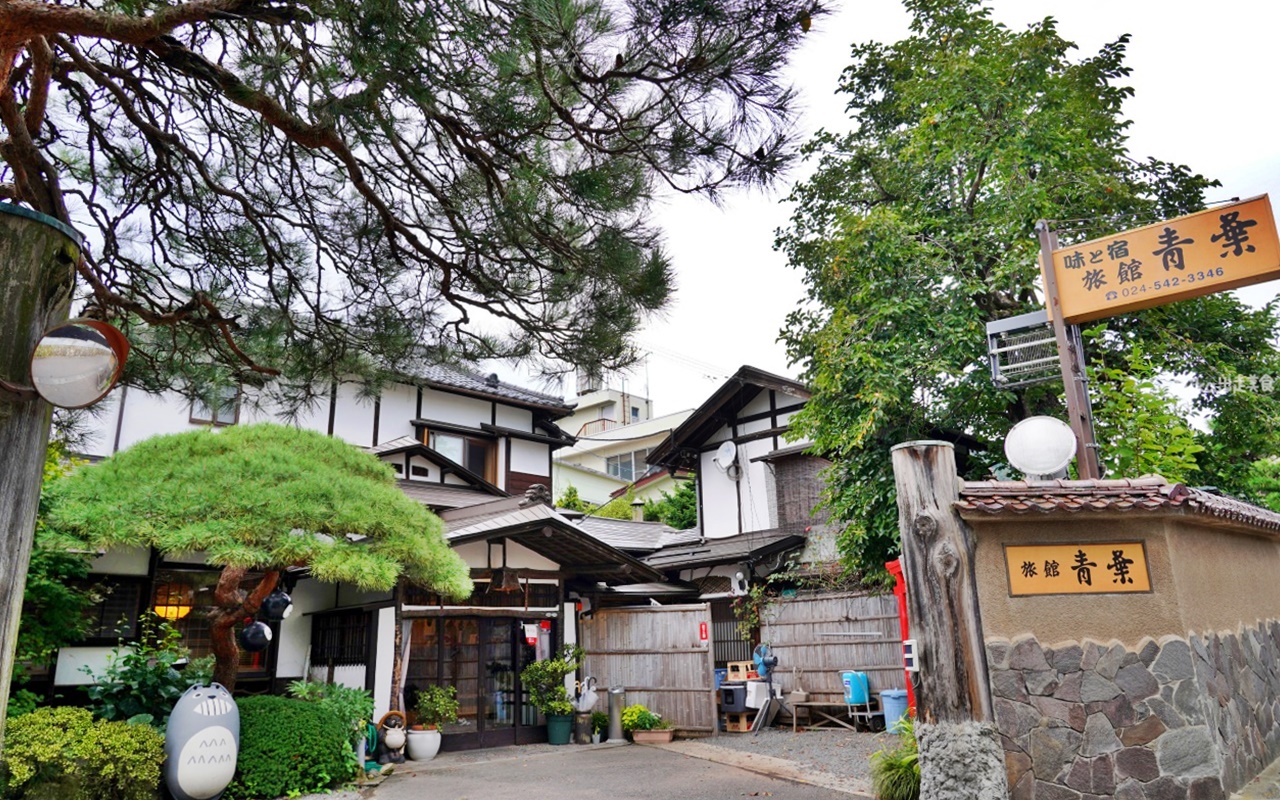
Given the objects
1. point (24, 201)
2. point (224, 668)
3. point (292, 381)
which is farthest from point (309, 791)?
point (24, 201)

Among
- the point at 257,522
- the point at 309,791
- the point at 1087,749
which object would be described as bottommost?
the point at 309,791

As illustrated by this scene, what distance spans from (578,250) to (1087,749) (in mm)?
4884

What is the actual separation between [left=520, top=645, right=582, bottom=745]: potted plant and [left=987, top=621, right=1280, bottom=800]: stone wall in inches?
303

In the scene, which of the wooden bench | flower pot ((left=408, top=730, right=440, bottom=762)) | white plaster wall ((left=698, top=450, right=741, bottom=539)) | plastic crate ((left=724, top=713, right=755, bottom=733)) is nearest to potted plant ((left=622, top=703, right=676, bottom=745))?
plastic crate ((left=724, top=713, right=755, bottom=733))

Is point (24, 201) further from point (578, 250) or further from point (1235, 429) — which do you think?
point (1235, 429)

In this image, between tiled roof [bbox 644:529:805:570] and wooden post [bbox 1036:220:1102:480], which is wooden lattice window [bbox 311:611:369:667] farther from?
wooden post [bbox 1036:220:1102:480]

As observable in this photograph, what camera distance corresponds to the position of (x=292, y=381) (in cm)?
760

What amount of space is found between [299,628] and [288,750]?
11.2 ft

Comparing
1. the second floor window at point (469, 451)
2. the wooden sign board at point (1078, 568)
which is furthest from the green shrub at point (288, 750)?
the second floor window at point (469, 451)

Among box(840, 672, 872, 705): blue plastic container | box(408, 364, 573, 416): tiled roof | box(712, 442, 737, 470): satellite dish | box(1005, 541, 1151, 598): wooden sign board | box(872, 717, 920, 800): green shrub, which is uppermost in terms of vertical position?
box(408, 364, 573, 416): tiled roof

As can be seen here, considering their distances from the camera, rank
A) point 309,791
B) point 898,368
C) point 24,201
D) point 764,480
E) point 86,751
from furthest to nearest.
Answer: point 764,480
point 898,368
point 309,791
point 86,751
point 24,201

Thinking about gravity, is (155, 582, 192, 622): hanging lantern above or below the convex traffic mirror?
below

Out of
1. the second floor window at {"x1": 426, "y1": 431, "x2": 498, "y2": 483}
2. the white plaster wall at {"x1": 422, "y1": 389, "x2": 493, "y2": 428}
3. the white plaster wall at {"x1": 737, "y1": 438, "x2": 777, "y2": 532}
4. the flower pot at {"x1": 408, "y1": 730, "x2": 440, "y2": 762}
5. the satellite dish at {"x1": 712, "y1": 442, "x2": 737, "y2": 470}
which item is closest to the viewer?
the flower pot at {"x1": 408, "y1": 730, "x2": 440, "y2": 762}

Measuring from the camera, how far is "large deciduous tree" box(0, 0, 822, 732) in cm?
407
